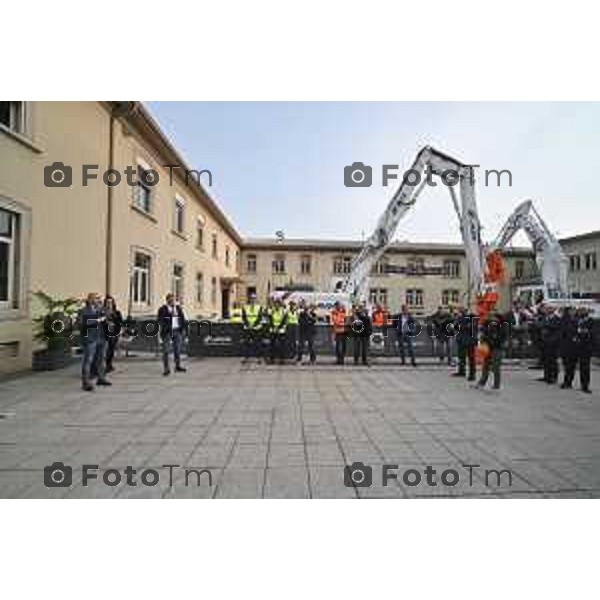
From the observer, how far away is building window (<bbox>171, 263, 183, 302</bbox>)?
21984mm

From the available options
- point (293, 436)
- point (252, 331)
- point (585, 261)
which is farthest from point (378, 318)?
point (585, 261)

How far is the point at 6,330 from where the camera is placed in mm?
10211

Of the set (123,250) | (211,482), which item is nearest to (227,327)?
Result: (123,250)

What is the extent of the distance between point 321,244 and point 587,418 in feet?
127

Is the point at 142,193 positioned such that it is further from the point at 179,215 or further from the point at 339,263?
the point at 339,263

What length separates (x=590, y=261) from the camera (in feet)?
139

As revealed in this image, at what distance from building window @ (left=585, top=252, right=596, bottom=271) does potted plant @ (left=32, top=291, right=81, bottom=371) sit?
4079 cm

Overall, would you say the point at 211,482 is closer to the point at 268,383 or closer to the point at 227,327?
the point at 268,383

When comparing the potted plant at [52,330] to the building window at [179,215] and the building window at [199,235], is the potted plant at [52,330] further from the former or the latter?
the building window at [199,235]

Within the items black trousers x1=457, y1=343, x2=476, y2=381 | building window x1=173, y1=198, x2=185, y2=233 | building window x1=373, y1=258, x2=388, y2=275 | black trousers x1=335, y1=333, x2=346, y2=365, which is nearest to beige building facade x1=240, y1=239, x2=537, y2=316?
building window x1=373, y1=258, x2=388, y2=275

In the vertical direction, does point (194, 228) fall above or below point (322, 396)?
above

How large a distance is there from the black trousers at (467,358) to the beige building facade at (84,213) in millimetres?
6422

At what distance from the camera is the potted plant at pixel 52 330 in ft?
36.1

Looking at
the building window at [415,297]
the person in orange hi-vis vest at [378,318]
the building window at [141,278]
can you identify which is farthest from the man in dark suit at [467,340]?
the building window at [415,297]
